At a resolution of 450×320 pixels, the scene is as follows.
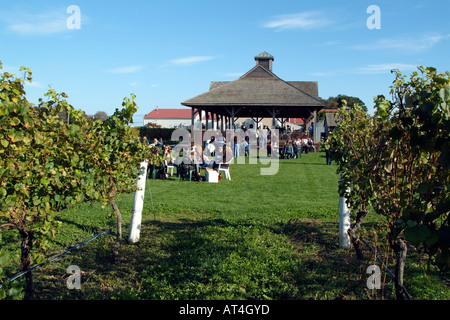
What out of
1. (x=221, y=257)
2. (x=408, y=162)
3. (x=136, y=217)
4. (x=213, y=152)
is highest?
(x=408, y=162)

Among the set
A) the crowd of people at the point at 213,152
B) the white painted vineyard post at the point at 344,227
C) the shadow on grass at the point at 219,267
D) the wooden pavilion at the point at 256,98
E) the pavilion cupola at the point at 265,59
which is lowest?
the shadow on grass at the point at 219,267

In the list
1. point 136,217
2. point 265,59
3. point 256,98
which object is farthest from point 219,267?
point 265,59

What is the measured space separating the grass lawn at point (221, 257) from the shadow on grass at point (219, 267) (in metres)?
0.01

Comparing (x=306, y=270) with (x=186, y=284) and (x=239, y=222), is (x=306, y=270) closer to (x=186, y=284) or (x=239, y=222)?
(x=186, y=284)

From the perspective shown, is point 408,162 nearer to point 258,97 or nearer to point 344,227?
point 344,227

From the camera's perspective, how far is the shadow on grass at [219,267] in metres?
4.29

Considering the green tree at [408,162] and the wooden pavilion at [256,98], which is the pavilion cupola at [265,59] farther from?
the green tree at [408,162]

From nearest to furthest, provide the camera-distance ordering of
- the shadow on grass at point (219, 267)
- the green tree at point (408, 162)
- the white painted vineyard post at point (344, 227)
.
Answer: the green tree at point (408, 162)
the shadow on grass at point (219, 267)
the white painted vineyard post at point (344, 227)

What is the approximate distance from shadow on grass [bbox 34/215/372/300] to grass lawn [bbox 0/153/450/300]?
0.04 feet

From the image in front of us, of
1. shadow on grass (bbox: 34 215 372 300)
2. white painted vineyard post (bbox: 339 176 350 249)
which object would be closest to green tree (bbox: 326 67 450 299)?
white painted vineyard post (bbox: 339 176 350 249)

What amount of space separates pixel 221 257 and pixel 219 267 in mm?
497

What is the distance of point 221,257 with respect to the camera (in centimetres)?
531

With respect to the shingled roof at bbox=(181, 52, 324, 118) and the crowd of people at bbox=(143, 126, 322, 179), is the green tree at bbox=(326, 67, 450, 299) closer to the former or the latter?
the crowd of people at bbox=(143, 126, 322, 179)

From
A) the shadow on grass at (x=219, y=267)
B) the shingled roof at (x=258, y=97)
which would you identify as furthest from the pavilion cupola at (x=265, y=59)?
the shadow on grass at (x=219, y=267)
